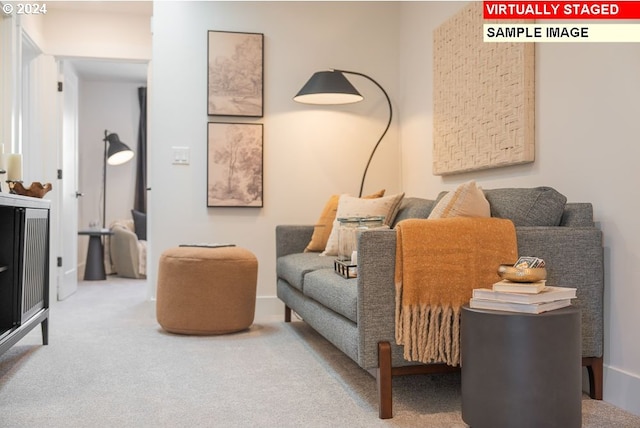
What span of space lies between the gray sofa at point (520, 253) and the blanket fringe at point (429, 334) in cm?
6

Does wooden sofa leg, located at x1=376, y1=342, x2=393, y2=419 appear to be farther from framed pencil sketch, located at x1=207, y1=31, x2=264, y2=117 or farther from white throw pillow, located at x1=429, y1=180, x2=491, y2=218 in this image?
framed pencil sketch, located at x1=207, y1=31, x2=264, y2=117

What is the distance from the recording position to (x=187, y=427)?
6.49 feet

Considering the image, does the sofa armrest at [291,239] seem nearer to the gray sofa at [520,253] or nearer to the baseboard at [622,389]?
the gray sofa at [520,253]

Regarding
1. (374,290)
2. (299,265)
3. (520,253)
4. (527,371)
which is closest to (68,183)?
(299,265)

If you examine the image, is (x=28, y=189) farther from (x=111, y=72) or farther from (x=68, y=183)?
(x=111, y=72)

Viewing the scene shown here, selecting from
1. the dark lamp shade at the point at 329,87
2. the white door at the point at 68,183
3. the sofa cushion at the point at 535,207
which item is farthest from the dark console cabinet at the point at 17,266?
the white door at the point at 68,183

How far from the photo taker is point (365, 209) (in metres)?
3.57

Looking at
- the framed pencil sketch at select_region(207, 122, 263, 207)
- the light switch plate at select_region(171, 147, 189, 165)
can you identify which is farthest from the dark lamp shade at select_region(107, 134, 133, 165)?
the framed pencil sketch at select_region(207, 122, 263, 207)

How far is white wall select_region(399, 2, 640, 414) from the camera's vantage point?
2.21 m

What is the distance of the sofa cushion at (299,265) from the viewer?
3.19m

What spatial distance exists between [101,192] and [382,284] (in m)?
6.13

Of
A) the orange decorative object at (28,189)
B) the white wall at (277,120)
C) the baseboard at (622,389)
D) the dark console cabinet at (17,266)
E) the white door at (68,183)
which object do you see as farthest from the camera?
the white door at (68,183)

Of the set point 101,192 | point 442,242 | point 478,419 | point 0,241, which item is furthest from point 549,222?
point 101,192

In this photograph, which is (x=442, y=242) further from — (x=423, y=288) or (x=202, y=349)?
(x=202, y=349)
